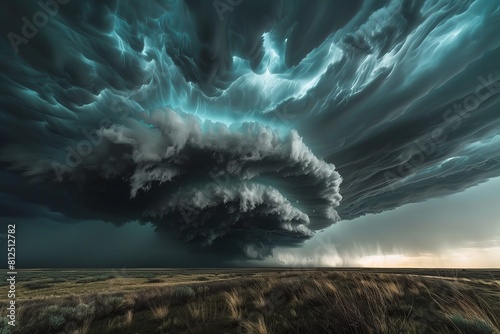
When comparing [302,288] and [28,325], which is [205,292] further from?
[28,325]

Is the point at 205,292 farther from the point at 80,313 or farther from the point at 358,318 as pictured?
the point at 358,318

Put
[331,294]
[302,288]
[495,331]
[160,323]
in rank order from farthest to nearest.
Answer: [302,288] → [331,294] → [160,323] → [495,331]

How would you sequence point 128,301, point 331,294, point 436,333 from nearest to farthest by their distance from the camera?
point 436,333
point 331,294
point 128,301

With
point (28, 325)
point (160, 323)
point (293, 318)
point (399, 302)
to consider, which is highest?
point (399, 302)

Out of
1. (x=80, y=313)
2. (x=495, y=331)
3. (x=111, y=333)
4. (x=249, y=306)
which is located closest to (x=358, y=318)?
(x=495, y=331)

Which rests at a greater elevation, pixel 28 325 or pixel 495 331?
pixel 495 331

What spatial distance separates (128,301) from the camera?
37.0 feet

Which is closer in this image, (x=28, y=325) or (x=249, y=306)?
(x=28, y=325)

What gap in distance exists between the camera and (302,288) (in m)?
10.3

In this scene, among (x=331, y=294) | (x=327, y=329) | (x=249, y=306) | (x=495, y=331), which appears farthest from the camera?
(x=249, y=306)

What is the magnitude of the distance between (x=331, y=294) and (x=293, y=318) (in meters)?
2.15

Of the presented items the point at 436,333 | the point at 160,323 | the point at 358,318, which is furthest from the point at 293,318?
the point at 160,323

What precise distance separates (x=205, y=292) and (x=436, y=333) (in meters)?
11.0

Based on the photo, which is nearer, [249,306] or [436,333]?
[436,333]
